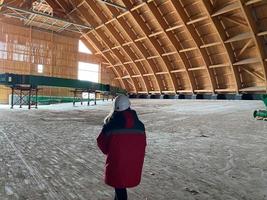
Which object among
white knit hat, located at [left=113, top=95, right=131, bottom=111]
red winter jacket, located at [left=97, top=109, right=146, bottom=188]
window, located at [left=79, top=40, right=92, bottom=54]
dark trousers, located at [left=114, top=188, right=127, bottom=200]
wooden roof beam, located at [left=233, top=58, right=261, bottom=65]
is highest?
window, located at [left=79, top=40, right=92, bottom=54]

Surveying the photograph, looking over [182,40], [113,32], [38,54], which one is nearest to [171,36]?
[182,40]

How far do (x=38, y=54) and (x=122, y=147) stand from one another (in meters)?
38.8

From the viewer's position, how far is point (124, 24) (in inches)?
1244

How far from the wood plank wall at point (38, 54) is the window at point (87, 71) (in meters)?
0.62

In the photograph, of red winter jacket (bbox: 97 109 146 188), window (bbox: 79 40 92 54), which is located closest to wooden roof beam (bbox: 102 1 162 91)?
window (bbox: 79 40 92 54)

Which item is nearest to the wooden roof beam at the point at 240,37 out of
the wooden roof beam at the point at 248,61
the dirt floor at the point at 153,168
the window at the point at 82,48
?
the wooden roof beam at the point at 248,61

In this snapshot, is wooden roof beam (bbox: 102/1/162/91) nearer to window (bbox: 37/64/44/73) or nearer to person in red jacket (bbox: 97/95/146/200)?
window (bbox: 37/64/44/73)

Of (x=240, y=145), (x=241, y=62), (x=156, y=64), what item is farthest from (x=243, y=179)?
(x=156, y=64)

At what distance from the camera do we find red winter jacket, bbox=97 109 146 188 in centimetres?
307

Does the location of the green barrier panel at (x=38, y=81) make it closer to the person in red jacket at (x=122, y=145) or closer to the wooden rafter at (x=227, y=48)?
the wooden rafter at (x=227, y=48)

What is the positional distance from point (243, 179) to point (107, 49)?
35266 mm

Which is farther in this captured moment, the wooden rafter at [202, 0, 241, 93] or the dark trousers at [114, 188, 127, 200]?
the wooden rafter at [202, 0, 241, 93]

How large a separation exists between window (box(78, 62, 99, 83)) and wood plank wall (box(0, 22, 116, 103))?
24.4 inches

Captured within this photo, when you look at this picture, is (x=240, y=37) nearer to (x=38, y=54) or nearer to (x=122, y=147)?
(x=122, y=147)
